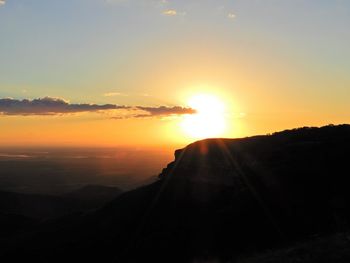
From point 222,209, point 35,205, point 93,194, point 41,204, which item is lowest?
point 35,205

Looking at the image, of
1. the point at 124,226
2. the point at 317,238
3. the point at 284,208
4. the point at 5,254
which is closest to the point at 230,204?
the point at 284,208

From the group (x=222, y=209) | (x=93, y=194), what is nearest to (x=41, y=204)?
(x=93, y=194)

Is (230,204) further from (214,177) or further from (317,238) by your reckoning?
(317,238)

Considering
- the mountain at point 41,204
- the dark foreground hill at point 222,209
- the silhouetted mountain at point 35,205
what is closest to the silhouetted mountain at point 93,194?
the mountain at point 41,204

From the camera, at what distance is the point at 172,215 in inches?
1951

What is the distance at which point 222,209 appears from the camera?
43.3 m

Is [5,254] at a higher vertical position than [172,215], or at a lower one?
lower

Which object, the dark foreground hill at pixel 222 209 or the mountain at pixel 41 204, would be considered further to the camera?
the mountain at pixel 41 204

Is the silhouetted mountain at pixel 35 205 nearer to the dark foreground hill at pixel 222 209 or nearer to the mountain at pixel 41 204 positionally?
the mountain at pixel 41 204

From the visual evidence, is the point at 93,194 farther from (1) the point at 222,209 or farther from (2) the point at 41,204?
(1) the point at 222,209

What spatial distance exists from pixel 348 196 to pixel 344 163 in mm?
6621

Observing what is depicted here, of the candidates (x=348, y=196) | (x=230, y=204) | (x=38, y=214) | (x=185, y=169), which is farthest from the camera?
(x=38, y=214)

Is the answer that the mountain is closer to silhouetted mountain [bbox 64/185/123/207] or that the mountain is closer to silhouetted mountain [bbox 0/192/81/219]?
silhouetted mountain [bbox 0/192/81/219]

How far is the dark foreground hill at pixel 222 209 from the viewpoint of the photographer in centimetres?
3416
